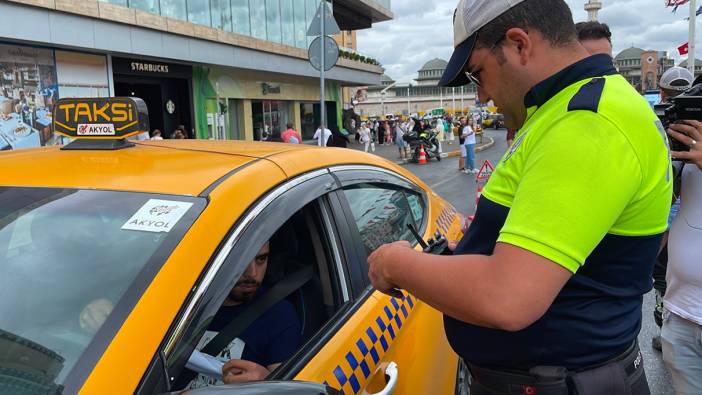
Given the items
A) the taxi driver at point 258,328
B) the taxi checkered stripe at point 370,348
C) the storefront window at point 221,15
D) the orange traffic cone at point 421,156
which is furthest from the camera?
the orange traffic cone at point 421,156

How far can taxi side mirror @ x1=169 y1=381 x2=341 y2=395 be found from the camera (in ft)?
3.48

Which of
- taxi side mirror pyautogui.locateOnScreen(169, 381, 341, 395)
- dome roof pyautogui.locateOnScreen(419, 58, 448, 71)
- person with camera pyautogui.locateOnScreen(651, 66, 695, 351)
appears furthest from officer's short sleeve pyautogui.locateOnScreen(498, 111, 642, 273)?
dome roof pyautogui.locateOnScreen(419, 58, 448, 71)

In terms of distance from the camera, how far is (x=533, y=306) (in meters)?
1.07

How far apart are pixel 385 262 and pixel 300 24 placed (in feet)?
77.8

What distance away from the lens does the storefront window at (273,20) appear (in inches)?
828

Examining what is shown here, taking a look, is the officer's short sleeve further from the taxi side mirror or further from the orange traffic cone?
the orange traffic cone

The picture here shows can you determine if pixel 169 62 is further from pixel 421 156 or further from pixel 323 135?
pixel 323 135

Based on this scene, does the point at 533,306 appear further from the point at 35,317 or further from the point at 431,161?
the point at 431,161

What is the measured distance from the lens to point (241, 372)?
171 cm

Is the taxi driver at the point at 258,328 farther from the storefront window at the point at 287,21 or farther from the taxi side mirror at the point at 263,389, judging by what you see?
the storefront window at the point at 287,21

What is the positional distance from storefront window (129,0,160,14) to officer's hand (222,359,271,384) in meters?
14.5

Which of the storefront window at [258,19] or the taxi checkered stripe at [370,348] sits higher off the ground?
the storefront window at [258,19]

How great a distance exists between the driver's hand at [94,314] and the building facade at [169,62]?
12.0 metres

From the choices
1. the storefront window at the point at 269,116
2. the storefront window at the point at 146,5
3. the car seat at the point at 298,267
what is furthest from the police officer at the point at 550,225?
the storefront window at the point at 269,116
